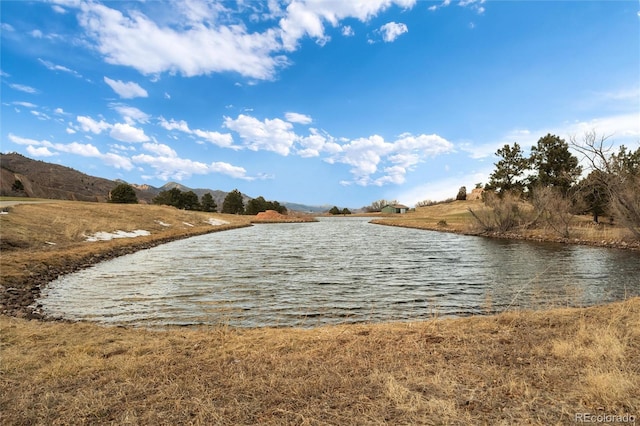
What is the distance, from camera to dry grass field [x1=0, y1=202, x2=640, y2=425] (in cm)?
416

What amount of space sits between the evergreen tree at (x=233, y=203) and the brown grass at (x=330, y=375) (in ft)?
339

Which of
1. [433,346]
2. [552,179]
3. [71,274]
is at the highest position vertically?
[552,179]

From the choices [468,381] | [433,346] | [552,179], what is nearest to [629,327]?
[433,346]

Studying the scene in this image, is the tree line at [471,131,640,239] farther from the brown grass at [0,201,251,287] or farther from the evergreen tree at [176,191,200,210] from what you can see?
the evergreen tree at [176,191,200,210]

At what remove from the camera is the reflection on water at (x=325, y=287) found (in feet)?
35.9

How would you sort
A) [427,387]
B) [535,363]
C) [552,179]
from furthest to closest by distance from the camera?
[552,179] < [535,363] < [427,387]

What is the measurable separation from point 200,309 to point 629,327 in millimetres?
11117

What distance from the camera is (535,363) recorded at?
5.56 metres

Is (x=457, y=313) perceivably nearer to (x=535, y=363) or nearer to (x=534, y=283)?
(x=535, y=363)

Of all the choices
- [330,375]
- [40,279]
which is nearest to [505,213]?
[330,375]

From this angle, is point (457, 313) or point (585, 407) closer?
point (585, 407)

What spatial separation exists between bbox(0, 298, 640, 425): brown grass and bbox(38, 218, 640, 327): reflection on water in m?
2.92

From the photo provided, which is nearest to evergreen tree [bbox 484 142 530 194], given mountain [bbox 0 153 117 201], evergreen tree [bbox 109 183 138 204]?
evergreen tree [bbox 109 183 138 204]

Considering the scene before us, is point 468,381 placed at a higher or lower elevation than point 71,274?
higher
